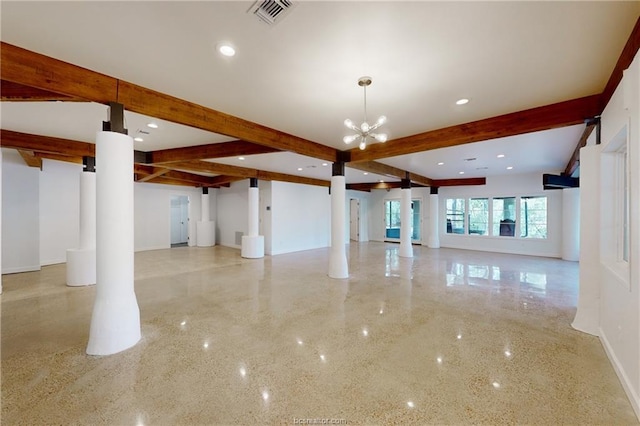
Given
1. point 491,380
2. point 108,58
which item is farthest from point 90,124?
point 491,380

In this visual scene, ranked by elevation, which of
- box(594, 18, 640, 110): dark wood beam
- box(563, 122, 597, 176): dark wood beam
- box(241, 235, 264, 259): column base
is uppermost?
box(594, 18, 640, 110): dark wood beam

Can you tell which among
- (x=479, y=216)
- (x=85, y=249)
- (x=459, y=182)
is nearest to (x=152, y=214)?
(x=85, y=249)

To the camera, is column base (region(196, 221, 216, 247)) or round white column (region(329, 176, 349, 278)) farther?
column base (region(196, 221, 216, 247))

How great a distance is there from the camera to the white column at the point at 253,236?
26.6 ft

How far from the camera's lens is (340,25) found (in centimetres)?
187

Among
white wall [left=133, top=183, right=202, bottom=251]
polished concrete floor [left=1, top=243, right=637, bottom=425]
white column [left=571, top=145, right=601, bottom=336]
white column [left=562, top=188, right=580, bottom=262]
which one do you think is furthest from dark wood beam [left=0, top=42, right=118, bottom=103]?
white column [left=562, top=188, right=580, bottom=262]

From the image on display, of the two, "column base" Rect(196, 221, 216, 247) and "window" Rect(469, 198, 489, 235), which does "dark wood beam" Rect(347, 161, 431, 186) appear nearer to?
"window" Rect(469, 198, 489, 235)

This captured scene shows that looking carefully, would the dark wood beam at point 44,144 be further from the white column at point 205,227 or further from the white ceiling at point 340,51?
the white column at point 205,227

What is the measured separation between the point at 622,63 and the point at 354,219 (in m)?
10.7

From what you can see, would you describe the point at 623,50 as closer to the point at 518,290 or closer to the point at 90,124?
the point at 518,290

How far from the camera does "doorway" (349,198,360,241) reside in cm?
1254

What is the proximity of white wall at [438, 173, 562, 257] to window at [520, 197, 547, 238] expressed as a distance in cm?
15

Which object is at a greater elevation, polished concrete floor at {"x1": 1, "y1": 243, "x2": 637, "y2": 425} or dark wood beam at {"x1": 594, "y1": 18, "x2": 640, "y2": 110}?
dark wood beam at {"x1": 594, "y1": 18, "x2": 640, "y2": 110}

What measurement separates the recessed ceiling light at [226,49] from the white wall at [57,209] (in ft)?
25.2
